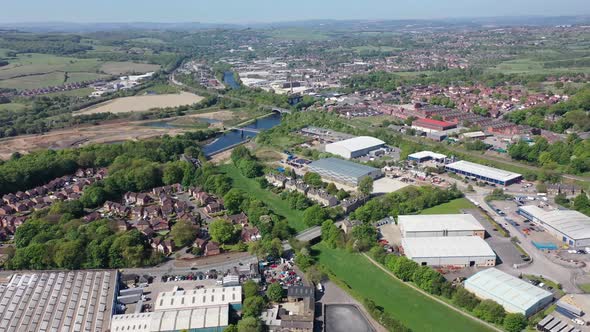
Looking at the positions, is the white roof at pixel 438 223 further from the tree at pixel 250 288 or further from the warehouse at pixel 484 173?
the tree at pixel 250 288

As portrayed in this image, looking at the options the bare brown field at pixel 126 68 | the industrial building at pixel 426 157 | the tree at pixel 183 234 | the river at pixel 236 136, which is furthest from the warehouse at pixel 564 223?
the bare brown field at pixel 126 68

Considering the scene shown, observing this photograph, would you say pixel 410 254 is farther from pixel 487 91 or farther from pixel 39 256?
pixel 487 91

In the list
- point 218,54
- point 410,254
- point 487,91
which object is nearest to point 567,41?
point 487,91

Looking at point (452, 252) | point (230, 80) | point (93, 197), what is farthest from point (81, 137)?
point (230, 80)

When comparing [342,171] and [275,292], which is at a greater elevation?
[342,171]

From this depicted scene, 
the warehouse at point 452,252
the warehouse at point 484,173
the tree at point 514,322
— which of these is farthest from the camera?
the warehouse at point 484,173

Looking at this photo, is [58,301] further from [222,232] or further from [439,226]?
[439,226]
